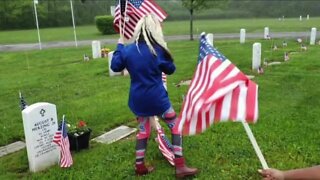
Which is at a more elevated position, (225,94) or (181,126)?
(225,94)

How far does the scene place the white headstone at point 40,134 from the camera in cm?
506

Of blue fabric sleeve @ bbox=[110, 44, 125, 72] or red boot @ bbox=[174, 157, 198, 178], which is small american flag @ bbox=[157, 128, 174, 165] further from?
blue fabric sleeve @ bbox=[110, 44, 125, 72]

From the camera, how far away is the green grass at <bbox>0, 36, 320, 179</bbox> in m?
5.13

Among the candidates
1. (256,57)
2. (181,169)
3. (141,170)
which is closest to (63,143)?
(141,170)

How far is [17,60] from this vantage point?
58.4 ft

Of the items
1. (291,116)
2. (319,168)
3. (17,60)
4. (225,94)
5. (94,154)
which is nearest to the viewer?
(319,168)

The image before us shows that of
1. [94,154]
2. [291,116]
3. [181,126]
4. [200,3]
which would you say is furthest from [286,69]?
[200,3]

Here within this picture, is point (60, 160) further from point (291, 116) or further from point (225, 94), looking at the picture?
point (291, 116)

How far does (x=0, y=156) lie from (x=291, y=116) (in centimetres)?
467

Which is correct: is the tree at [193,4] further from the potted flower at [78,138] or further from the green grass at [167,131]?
the potted flower at [78,138]

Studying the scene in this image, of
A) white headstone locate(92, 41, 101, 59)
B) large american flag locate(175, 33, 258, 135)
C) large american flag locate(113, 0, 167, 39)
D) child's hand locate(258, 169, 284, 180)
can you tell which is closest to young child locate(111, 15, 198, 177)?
large american flag locate(113, 0, 167, 39)

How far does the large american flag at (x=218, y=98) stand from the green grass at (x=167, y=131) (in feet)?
6.73

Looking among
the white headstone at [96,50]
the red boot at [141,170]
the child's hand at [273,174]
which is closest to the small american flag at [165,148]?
the red boot at [141,170]

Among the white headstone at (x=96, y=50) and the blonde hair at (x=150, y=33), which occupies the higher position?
→ the blonde hair at (x=150, y=33)
